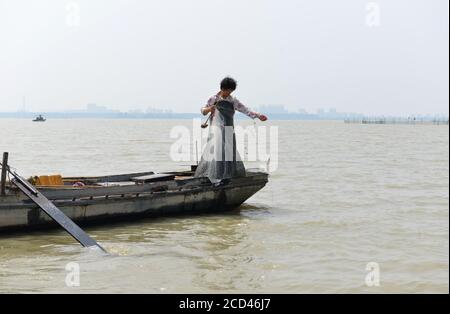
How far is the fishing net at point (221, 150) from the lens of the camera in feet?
48.1

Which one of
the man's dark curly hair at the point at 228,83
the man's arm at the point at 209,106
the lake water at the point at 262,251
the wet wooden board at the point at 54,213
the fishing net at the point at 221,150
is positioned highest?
the man's dark curly hair at the point at 228,83

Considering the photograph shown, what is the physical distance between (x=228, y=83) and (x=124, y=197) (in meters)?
3.91

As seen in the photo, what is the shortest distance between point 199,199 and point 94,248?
13.7ft

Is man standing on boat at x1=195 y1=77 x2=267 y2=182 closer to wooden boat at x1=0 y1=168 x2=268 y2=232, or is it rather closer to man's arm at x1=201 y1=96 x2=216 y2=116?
man's arm at x1=201 y1=96 x2=216 y2=116

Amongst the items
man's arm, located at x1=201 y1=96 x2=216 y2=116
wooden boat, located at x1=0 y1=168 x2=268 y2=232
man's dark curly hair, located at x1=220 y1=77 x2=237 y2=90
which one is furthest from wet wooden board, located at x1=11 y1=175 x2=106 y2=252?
man's dark curly hair, located at x1=220 y1=77 x2=237 y2=90

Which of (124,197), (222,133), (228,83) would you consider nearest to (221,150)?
(222,133)

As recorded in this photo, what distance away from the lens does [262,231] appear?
1341 centimetres

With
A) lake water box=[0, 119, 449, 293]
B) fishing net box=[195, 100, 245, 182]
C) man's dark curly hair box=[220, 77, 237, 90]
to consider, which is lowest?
lake water box=[0, 119, 449, 293]

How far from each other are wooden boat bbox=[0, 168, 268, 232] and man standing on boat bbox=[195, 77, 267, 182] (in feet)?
1.04

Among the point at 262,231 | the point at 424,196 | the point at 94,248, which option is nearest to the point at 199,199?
the point at 262,231

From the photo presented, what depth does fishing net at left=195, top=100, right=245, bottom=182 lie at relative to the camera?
14.7m

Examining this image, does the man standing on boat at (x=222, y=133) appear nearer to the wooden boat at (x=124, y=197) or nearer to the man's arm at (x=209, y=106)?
the man's arm at (x=209, y=106)

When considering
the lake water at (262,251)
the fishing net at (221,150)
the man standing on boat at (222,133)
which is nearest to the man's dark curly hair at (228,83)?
the man standing on boat at (222,133)
